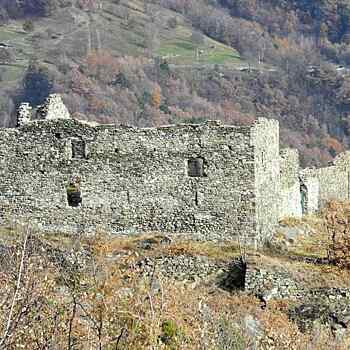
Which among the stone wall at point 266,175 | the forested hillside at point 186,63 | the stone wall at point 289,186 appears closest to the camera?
the stone wall at point 266,175

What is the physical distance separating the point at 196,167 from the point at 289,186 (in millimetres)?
7946

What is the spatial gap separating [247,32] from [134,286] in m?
159

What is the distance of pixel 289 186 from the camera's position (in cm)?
3788

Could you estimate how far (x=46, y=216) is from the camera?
32188mm

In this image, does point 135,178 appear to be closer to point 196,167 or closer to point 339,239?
point 196,167

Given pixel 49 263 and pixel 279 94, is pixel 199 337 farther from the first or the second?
pixel 279 94

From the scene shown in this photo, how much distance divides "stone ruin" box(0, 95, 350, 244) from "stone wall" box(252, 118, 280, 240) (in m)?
0.03

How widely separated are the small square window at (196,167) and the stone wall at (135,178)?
3 centimetres

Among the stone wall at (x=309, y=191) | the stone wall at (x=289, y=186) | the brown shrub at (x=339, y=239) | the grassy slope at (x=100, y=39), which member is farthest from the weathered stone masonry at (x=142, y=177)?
the grassy slope at (x=100, y=39)

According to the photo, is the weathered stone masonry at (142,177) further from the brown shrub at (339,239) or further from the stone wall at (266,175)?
the brown shrub at (339,239)

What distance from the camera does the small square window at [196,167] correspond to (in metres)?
30.8

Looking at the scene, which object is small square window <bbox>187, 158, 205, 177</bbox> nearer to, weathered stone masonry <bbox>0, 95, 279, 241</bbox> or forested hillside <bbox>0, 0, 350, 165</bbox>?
weathered stone masonry <bbox>0, 95, 279, 241</bbox>

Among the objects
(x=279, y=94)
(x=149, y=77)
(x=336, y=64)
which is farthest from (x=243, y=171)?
(x=336, y=64)

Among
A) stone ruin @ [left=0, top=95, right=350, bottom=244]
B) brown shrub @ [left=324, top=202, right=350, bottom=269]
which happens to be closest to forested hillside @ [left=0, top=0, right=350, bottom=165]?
stone ruin @ [left=0, top=95, right=350, bottom=244]
